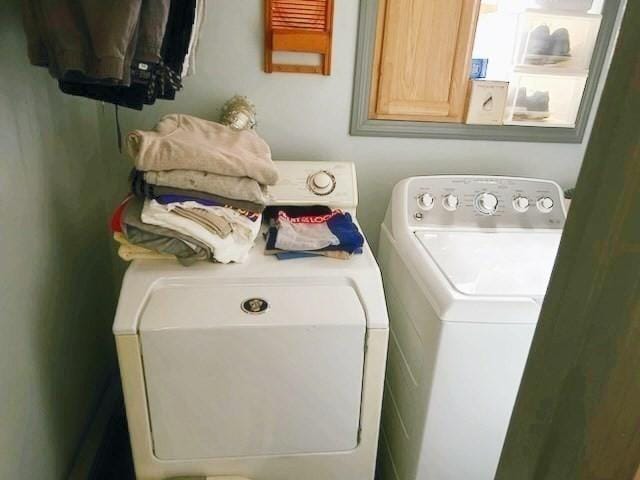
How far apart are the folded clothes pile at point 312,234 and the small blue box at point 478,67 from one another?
72 cm

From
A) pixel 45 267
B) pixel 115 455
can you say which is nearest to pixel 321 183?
pixel 45 267

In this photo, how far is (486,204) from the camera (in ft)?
5.15

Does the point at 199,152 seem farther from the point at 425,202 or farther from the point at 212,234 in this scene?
the point at 425,202

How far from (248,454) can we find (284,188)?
2.54 ft

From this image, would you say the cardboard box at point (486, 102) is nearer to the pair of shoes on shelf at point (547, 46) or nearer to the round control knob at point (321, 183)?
the pair of shoes on shelf at point (547, 46)

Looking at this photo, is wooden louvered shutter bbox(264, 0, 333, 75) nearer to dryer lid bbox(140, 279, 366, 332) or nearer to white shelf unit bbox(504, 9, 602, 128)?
white shelf unit bbox(504, 9, 602, 128)

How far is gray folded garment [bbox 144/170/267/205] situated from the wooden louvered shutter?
0.59 meters

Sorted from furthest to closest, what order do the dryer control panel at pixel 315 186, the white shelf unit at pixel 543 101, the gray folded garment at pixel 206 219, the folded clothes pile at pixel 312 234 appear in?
the white shelf unit at pixel 543 101 → the dryer control panel at pixel 315 186 → the folded clothes pile at pixel 312 234 → the gray folded garment at pixel 206 219

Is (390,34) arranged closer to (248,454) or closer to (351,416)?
(351,416)

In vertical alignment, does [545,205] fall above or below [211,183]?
below

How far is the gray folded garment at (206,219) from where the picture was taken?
115cm

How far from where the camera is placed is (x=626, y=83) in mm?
379

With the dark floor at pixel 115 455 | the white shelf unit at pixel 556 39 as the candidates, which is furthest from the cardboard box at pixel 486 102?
the dark floor at pixel 115 455

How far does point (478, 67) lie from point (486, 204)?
0.50 metres
